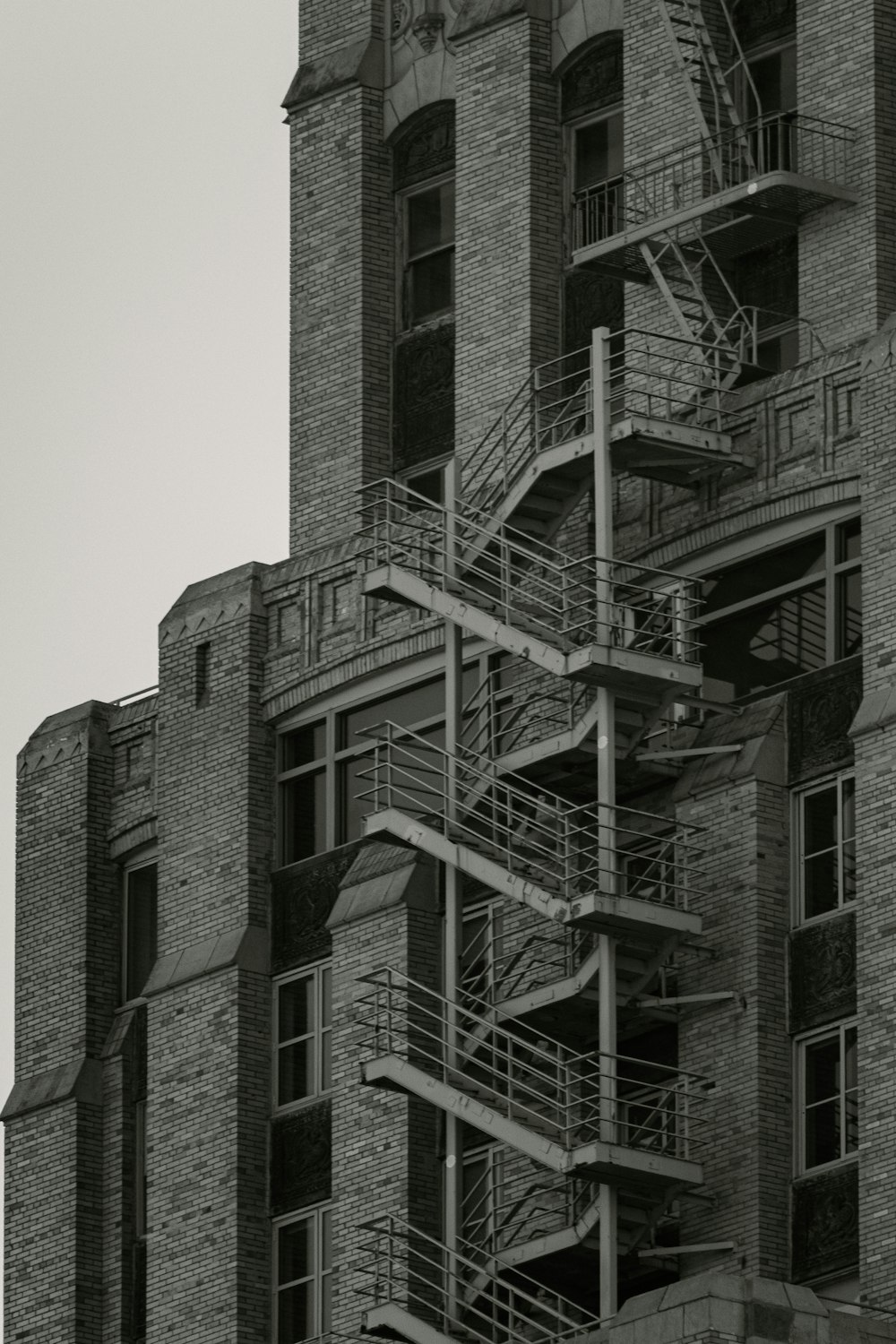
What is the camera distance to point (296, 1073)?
2581 inches

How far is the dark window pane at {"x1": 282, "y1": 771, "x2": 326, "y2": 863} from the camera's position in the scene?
66.5 m

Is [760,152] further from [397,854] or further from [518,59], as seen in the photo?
[397,854]

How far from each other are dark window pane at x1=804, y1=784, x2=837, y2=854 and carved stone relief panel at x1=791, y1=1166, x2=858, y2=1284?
4.12 m

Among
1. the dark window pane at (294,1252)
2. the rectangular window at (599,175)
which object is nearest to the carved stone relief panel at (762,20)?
the rectangular window at (599,175)

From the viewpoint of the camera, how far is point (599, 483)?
61.0 m

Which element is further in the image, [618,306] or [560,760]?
[618,306]

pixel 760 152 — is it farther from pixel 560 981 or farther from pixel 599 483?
pixel 560 981

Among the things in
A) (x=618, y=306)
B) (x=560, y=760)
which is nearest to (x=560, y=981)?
(x=560, y=760)

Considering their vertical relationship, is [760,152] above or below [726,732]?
above

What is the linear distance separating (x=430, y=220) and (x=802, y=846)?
13372 mm

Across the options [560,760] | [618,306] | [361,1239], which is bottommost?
[361,1239]

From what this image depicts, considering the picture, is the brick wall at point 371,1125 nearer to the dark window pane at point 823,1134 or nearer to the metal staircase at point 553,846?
the metal staircase at point 553,846

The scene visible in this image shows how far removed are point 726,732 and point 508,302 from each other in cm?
838

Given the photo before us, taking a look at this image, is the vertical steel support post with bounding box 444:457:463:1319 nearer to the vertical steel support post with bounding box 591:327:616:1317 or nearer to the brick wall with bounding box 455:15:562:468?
the vertical steel support post with bounding box 591:327:616:1317
